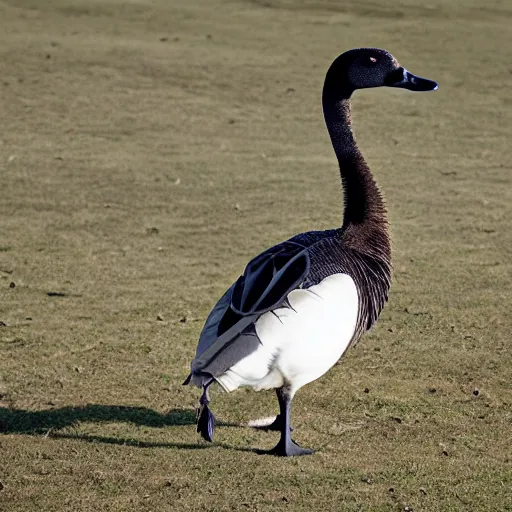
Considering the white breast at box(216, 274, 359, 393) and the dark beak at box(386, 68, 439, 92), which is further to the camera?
the dark beak at box(386, 68, 439, 92)

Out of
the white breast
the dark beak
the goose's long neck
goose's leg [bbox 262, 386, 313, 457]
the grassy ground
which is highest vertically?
the dark beak

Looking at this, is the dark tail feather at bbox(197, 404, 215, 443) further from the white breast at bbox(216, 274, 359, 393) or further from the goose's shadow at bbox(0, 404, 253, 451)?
the goose's shadow at bbox(0, 404, 253, 451)

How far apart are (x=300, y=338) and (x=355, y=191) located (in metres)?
1.00

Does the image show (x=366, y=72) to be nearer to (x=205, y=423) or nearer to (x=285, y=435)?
(x=285, y=435)

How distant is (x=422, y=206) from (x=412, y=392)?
4.09 meters

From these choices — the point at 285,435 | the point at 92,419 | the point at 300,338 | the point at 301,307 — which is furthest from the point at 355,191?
the point at 92,419

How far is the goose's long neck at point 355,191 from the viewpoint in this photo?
509 cm

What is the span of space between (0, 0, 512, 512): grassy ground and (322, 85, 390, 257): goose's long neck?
101 cm

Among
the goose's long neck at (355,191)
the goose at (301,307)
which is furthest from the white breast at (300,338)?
the goose's long neck at (355,191)

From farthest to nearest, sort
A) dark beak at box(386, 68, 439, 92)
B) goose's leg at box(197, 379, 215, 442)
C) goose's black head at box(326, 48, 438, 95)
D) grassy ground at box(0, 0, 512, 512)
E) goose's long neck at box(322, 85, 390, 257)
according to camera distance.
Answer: dark beak at box(386, 68, 439, 92) → goose's black head at box(326, 48, 438, 95) → goose's long neck at box(322, 85, 390, 257) → grassy ground at box(0, 0, 512, 512) → goose's leg at box(197, 379, 215, 442)

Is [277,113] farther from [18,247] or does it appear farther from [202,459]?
[202,459]

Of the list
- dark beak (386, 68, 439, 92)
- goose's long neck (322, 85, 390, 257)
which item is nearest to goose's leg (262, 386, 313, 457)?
goose's long neck (322, 85, 390, 257)

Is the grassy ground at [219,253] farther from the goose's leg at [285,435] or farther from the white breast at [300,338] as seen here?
the white breast at [300,338]

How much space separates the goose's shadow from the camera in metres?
4.98
